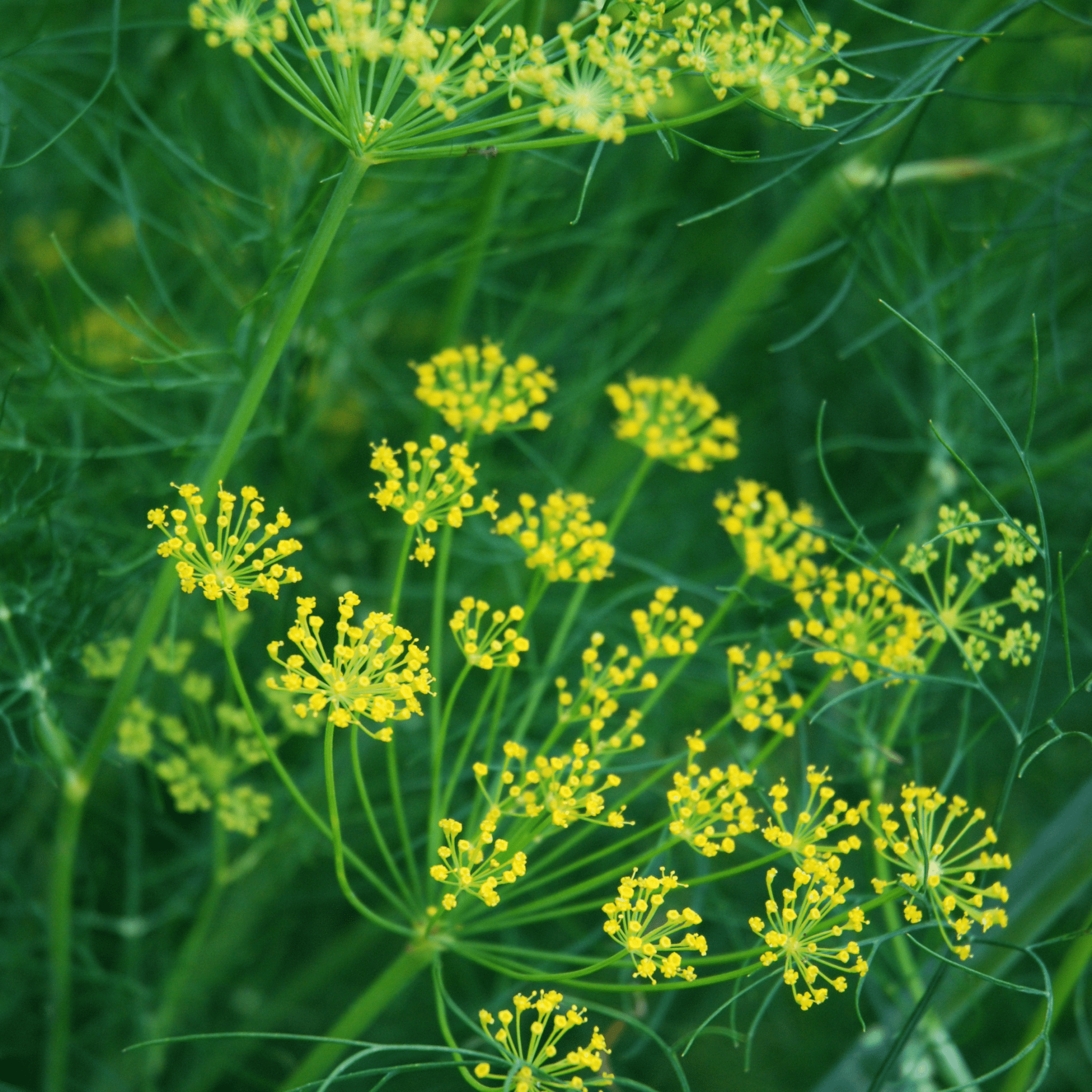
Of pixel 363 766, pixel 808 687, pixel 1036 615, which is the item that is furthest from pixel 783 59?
pixel 363 766

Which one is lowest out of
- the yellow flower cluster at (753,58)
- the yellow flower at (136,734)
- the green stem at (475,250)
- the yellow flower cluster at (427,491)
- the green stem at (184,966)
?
the green stem at (184,966)

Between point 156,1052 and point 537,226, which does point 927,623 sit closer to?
point 537,226

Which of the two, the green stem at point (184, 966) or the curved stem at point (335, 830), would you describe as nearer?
the curved stem at point (335, 830)

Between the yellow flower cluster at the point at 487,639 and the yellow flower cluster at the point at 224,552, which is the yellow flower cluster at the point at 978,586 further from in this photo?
the yellow flower cluster at the point at 224,552

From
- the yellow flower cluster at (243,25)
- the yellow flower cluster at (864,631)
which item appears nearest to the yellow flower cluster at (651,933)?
the yellow flower cluster at (864,631)

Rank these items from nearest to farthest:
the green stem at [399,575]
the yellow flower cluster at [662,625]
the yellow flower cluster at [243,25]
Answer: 1. the yellow flower cluster at [243,25]
2. the green stem at [399,575]
3. the yellow flower cluster at [662,625]

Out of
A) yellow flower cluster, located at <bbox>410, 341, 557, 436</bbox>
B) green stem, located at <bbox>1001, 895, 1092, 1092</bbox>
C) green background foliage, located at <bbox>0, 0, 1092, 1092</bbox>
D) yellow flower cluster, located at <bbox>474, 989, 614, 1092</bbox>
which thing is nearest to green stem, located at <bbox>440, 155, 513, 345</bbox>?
green background foliage, located at <bbox>0, 0, 1092, 1092</bbox>

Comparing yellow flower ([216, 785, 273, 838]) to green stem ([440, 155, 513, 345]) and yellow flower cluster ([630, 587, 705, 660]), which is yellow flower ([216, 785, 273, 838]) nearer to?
yellow flower cluster ([630, 587, 705, 660])
